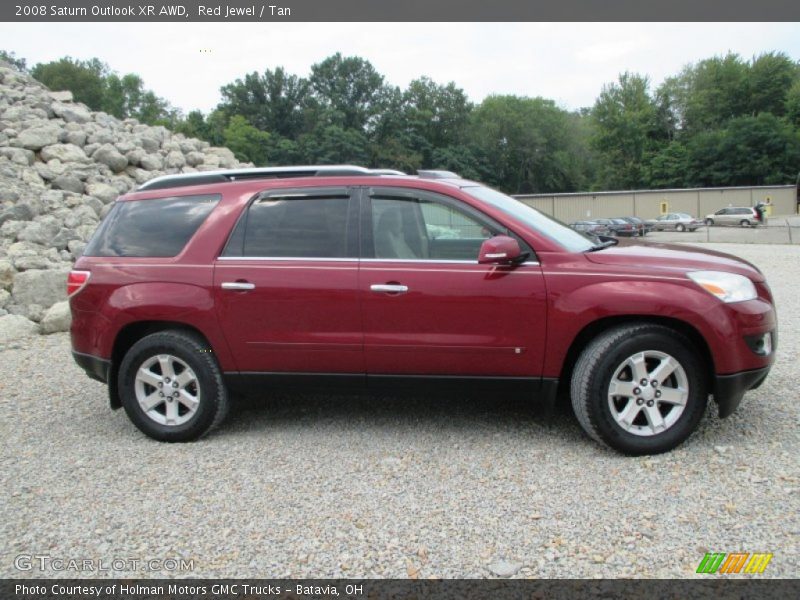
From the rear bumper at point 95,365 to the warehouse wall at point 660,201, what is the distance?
164ft

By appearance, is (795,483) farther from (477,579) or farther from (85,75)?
(85,75)

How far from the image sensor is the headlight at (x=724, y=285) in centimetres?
399

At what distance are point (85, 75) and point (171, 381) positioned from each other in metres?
68.5

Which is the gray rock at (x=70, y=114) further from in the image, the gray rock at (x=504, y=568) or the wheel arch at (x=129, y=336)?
the gray rock at (x=504, y=568)

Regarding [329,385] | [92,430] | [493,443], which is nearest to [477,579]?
[493,443]

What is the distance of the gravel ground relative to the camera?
10.0 ft

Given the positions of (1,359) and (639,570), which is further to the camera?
(1,359)

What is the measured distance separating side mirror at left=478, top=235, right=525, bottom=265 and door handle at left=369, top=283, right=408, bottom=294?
520 mm

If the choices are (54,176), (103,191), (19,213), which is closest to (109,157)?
(54,176)

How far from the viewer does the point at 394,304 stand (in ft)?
14.0

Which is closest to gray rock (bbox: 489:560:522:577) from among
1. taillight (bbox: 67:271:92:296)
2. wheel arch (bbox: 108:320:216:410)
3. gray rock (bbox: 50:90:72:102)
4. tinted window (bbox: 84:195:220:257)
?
wheel arch (bbox: 108:320:216:410)

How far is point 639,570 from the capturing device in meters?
2.88

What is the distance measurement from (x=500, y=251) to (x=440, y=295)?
0.47 metres

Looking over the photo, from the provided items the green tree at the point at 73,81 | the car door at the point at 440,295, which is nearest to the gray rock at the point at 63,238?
the car door at the point at 440,295
